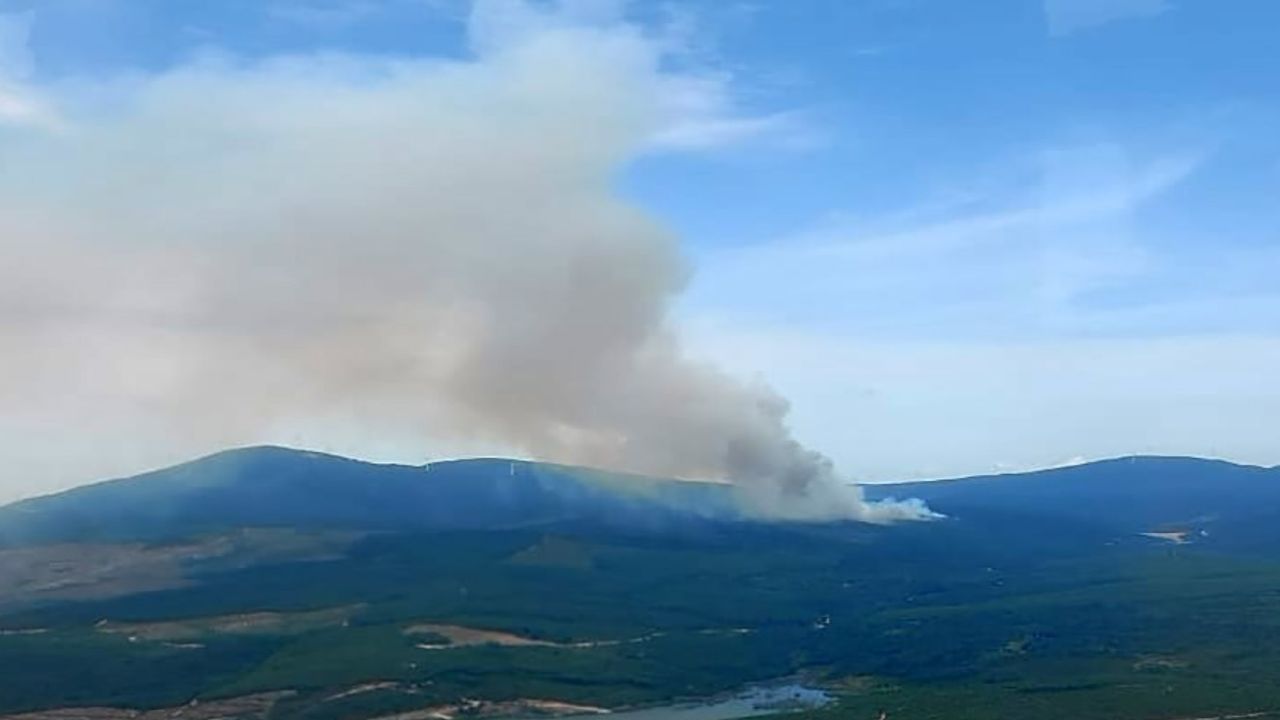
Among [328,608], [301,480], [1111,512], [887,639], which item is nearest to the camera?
[887,639]

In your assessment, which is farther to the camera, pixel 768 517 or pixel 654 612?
pixel 768 517

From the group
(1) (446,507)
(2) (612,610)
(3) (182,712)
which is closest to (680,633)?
(2) (612,610)

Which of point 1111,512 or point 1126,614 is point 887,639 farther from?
point 1111,512

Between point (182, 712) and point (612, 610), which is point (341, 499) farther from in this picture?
point (182, 712)

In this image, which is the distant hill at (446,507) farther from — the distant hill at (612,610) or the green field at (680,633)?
the green field at (680,633)

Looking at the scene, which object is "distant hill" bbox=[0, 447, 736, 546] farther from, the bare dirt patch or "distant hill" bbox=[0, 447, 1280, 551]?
the bare dirt patch

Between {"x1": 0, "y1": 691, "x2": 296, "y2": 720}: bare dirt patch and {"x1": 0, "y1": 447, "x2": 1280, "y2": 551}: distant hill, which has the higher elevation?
{"x1": 0, "y1": 447, "x2": 1280, "y2": 551}: distant hill

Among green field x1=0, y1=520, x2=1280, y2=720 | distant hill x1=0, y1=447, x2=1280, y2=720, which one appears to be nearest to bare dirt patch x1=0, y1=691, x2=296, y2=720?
distant hill x1=0, y1=447, x2=1280, y2=720

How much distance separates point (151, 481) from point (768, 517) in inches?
2827

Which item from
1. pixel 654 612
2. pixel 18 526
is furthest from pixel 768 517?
pixel 18 526

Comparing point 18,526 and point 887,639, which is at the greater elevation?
point 18,526

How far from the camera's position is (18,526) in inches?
5404

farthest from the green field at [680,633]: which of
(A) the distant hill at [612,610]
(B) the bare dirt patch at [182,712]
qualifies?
(B) the bare dirt patch at [182,712]

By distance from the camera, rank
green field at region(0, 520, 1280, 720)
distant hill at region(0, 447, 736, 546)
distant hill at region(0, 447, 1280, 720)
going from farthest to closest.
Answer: distant hill at region(0, 447, 736, 546) < distant hill at region(0, 447, 1280, 720) < green field at region(0, 520, 1280, 720)
